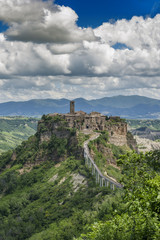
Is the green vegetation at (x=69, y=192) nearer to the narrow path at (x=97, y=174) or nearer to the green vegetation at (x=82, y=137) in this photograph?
the green vegetation at (x=82, y=137)

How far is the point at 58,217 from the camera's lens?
81000 mm

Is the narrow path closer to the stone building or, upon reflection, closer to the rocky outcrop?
the stone building

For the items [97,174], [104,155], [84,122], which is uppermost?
[84,122]

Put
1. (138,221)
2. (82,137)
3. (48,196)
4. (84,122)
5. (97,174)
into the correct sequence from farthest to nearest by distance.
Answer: (84,122)
(82,137)
(48,196)
(97,174)
(138,221)

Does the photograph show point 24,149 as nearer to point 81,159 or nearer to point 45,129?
point 45,129

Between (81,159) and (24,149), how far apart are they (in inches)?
1786

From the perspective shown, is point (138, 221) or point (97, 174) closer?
point (138, 221)

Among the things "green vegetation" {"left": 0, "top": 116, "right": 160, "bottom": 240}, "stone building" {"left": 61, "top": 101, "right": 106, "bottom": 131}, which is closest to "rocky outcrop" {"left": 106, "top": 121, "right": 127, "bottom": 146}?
"green vegetation" {"left": 0, "top": 116, "right": 160, "bottom": 240}

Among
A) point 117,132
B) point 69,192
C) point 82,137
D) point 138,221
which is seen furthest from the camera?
point 117,132

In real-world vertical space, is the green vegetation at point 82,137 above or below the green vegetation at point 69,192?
above

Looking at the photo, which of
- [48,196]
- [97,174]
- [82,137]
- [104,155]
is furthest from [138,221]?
[82,137]

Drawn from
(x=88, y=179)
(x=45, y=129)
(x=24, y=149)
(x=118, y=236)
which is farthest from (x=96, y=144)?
(x=118, y=236)

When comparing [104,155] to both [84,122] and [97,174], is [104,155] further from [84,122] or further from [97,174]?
[84,122]

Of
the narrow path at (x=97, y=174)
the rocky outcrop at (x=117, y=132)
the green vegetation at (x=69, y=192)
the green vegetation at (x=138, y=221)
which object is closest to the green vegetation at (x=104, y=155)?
the green vegetation at (x=69, y=192)
